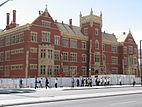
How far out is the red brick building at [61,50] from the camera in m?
55.7

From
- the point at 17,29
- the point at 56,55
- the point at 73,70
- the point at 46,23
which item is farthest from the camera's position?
the point at 73,70

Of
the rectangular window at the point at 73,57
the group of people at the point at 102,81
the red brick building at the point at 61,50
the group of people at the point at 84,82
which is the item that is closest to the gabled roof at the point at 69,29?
the red brick building at the point at 61,50

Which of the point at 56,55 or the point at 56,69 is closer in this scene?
the point at 56,69

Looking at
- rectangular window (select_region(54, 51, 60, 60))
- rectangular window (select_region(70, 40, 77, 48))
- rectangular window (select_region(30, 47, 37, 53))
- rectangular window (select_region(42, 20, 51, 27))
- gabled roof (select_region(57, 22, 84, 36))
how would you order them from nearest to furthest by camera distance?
rectangular window (select_region(30, 47, 37, 53)) → rectangular window (select_region(42, 20, 51, 27)) → rectangular window (select_region(54, 51, 60, 60)) → rectangular window (select_region(70, 40, 77, 48)) → gabled roof (select_region(57, 22, 84, 36))

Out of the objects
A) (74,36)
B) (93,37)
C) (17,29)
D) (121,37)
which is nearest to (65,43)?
(74,36)

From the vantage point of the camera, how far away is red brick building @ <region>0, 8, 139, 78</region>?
183 feet

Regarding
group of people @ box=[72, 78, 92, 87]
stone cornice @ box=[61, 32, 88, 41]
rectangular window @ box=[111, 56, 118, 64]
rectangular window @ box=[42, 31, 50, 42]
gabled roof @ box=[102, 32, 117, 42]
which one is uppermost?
gabled roof @ box=[102, 32, 117, 42]

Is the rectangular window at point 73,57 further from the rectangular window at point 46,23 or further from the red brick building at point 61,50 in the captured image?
the rectangular window at point 46,23

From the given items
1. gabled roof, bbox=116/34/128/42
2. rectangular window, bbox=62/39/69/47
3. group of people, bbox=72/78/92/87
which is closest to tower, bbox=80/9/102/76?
rectangular window, bbox=62/39/69/47

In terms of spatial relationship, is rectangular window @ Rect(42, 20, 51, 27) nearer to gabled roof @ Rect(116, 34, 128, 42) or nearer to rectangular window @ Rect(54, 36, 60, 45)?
rectangular window @ Rect(54, 36, 60, 45)

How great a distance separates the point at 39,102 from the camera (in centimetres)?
1873

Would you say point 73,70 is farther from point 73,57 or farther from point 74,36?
point 74,36

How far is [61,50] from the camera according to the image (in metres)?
62.1

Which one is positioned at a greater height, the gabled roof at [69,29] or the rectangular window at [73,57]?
→ the gabled roof at [69,29]
